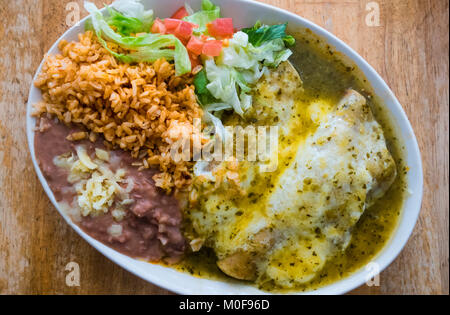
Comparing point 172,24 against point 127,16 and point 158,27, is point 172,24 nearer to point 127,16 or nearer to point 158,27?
point 158,27

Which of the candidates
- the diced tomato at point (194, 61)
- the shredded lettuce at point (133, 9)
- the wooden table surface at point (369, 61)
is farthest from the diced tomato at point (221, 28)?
the wooden table surface at point (369, 61)

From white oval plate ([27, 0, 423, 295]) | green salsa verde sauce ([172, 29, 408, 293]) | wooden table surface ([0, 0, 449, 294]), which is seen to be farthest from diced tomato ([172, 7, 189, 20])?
green salsa verde sauce ([172, 29, 408, 293])

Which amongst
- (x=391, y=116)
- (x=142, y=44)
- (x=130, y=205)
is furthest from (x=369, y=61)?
(x=130, y=205)

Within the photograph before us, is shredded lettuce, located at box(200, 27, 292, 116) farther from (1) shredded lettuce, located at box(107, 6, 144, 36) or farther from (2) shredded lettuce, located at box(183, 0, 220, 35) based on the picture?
(1) shredded lettuce, located at box(107, 6, 144, 36)

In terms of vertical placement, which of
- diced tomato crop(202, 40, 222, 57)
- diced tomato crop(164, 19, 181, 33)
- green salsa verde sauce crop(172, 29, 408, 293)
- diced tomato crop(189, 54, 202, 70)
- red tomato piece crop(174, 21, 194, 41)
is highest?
diced tomato crop(164, 19, 181, 33)

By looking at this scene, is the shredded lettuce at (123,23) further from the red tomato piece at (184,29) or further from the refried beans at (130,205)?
the refried beans at (130,205)
